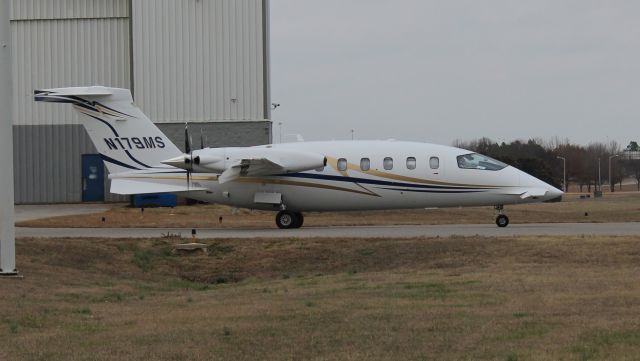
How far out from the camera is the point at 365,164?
107 ft

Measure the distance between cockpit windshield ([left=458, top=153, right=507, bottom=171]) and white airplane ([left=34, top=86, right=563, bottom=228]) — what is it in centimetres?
3

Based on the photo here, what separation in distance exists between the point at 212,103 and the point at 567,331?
139 ft

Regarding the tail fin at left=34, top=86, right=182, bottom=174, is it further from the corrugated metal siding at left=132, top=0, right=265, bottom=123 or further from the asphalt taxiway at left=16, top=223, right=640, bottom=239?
the corrugated metal siding at left=132, top=0, right=265, bottom=123

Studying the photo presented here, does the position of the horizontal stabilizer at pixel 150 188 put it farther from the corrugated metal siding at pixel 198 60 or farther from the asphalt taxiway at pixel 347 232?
the corrugated metal siding at pixel 198 60

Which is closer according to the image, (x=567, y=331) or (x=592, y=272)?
(x=567, y=331)

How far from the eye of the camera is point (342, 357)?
1107 cm

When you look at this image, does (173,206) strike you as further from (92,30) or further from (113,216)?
(92,30)

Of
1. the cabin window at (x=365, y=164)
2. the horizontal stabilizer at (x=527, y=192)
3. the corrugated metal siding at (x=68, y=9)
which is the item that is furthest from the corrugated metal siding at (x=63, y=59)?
the horizontal stabilizer at (x=527, y=192)

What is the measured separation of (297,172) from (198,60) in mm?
22016

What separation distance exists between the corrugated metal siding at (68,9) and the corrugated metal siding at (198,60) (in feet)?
9.16

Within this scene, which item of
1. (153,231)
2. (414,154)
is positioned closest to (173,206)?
(153,231)

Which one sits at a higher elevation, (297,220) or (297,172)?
(297,172)

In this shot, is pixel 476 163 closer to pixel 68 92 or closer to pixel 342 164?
pixel 342 164

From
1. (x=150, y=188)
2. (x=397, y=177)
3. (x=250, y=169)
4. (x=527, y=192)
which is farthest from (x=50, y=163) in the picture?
(x=527, y=192)
